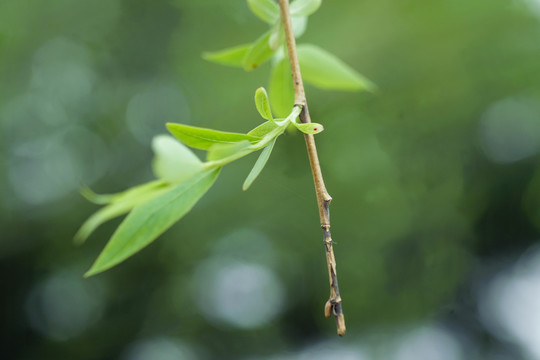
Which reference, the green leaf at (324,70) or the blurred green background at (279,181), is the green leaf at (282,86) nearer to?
the green leaf at (324,70)

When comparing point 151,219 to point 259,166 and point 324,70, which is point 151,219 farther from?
point 324,70

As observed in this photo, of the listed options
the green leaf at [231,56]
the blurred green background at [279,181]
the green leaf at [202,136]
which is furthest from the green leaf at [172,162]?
the blurred green background at [279,181]

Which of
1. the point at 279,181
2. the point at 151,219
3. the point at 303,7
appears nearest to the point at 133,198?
the point at 151,219

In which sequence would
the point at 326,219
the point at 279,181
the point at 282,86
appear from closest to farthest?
1. the point at 326,219
2. the point at 282,86
3. the point at 279,181

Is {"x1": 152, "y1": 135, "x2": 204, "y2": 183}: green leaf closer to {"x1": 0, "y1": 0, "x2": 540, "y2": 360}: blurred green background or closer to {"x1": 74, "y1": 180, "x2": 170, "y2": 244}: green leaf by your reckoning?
{"x1": 74, "y1": 180, "x2": 170, "y2": 244}: green leaf

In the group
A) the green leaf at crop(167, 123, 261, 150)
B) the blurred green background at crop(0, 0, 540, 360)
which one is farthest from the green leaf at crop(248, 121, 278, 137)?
the blurred green background at crop(0, 0, 540, 360)

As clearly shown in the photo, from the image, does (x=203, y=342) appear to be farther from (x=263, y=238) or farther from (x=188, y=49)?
(x=188, y=49)

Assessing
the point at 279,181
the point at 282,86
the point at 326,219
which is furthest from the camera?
the point at 279,181

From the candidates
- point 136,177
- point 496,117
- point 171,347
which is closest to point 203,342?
point 171,347
